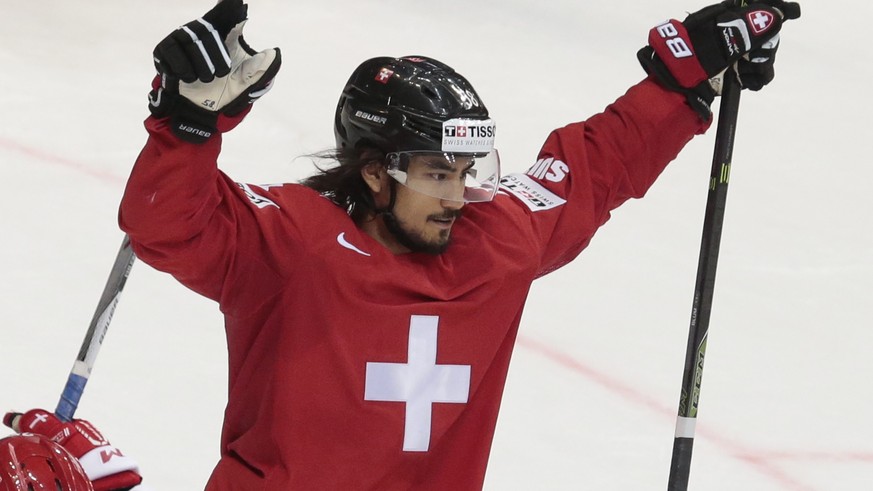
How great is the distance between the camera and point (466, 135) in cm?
304

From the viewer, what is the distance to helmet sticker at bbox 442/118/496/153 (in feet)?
9.95

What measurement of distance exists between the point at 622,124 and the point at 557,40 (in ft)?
12.2

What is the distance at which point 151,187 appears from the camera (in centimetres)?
266

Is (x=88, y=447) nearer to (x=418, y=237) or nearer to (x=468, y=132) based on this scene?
(x=418, y=237)

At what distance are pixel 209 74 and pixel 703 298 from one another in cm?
147

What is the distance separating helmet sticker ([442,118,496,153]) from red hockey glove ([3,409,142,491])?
1.08 meters

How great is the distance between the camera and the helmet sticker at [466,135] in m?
3.03

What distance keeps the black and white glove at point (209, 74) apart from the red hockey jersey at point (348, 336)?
0.52 feet

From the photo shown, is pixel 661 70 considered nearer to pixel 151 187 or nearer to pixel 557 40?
pixel 151 187

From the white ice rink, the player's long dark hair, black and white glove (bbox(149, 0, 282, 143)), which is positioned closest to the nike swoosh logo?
the player's long dark hair

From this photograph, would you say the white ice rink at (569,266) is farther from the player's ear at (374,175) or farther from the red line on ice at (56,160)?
the player's ear at (374,175)

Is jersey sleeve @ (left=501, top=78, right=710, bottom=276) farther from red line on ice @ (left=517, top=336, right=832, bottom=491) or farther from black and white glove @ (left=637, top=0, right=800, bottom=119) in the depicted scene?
red line on ice @ (left=517, top=336, right=832, bottom=491)

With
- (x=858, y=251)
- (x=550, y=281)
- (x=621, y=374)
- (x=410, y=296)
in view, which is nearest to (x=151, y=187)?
(x=410, y=296)

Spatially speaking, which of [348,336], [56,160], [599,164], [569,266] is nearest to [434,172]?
[348,336]
